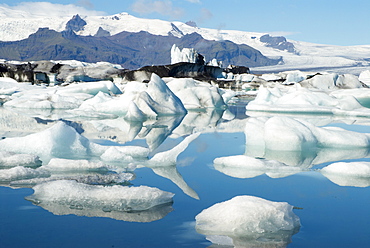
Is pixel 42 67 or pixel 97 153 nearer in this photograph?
pixel 97 153

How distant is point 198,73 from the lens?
31.7 metres

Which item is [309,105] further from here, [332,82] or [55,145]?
[332,82]

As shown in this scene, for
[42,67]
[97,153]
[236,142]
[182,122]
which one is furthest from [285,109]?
[42,67]

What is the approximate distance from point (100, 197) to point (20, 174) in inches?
43.7

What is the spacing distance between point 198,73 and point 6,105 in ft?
64.8

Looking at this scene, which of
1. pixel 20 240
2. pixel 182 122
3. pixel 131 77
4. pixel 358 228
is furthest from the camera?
pixel 131 77

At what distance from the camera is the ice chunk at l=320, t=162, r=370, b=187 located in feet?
13.0

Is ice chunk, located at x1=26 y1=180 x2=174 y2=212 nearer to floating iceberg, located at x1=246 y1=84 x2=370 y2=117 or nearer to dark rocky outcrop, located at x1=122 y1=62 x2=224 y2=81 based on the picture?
floating iceberg, located at x1=246 y1=84 x2=370 y2=117

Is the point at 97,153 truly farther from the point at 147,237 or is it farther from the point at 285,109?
the point at 285,109

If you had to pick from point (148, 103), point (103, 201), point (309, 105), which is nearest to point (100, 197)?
point (103, 201)

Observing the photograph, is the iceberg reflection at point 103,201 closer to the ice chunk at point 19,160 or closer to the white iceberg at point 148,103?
the ice chunk at point 19,160

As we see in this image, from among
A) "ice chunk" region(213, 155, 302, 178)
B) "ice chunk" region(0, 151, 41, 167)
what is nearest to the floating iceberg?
"ice chunk" region(213, 155, 302, 178)

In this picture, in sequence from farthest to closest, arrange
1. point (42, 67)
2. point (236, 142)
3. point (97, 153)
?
1. point (42, 67)
2. point (236, 142)
3. point (97, 153)

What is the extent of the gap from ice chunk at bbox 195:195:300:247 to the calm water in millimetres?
76
